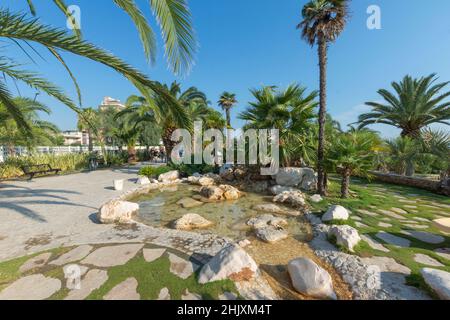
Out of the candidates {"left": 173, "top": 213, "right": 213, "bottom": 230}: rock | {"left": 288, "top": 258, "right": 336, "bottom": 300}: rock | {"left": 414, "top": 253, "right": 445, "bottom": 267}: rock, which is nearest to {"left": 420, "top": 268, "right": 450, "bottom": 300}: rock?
{"left": 414, "top": 253, "right": 445, "bottom": 267}: rock

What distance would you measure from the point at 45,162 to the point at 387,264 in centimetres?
1915

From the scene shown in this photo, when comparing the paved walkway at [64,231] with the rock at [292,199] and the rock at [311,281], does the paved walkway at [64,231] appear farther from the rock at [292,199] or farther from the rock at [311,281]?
the rock at [292,199]

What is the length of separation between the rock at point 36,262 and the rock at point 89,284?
3.09 ft

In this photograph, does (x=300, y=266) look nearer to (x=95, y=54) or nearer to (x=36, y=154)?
(x=95, y=54)

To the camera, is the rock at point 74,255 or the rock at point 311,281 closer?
the rock at point 311,281

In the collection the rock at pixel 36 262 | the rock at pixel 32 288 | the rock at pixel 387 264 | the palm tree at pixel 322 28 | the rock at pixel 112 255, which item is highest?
the palm tree at pixel 322 28

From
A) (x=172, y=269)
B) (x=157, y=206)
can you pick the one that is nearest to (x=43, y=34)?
(x=172, y=269)

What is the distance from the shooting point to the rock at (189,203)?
687 centimetres

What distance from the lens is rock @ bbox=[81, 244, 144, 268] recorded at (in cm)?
297

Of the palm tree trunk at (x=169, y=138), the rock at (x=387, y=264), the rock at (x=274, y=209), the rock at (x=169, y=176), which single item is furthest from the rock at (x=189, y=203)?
the palm tree trunk at (x=169, y=138)

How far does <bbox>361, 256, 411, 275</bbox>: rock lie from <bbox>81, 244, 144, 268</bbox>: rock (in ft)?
12.9

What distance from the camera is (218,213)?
20.2 ft

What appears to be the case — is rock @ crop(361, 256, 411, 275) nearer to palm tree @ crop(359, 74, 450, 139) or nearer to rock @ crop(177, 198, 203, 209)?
rock @ crop(177, 198, 203, 209)
